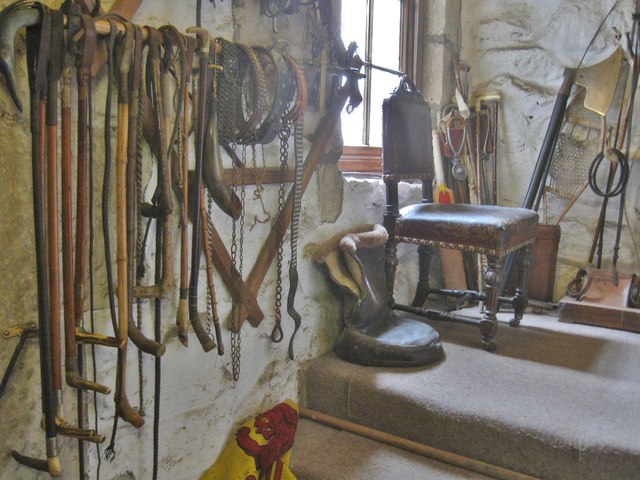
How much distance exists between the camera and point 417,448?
1.76m

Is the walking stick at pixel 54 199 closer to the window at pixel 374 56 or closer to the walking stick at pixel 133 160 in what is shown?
the walking stick at pixel 133 160

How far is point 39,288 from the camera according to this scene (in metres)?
1.04

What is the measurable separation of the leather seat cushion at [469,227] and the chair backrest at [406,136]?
0.18m

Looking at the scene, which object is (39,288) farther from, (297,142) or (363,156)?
(363,156)

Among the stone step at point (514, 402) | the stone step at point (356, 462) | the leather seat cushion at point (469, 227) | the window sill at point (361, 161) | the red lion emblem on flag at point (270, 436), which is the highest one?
the window sill at point (361, 161)

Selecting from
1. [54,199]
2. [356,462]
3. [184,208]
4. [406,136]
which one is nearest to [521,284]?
[406,136]

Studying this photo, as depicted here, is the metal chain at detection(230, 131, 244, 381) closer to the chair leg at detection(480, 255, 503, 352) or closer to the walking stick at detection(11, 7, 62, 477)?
the walking stick at detection(11, 7, 62, 477)

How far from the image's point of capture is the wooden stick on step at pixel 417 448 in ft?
5.34

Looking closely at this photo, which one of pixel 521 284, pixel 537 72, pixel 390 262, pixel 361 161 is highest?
pixel 537 72

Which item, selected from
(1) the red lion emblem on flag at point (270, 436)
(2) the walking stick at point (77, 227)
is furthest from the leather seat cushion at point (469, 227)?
(2) the walking stick at point (77, 227)

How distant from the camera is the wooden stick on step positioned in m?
1.63

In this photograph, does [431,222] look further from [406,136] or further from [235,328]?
[235,328]

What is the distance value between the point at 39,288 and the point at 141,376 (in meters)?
0.44

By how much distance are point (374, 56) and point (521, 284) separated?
130 cm
